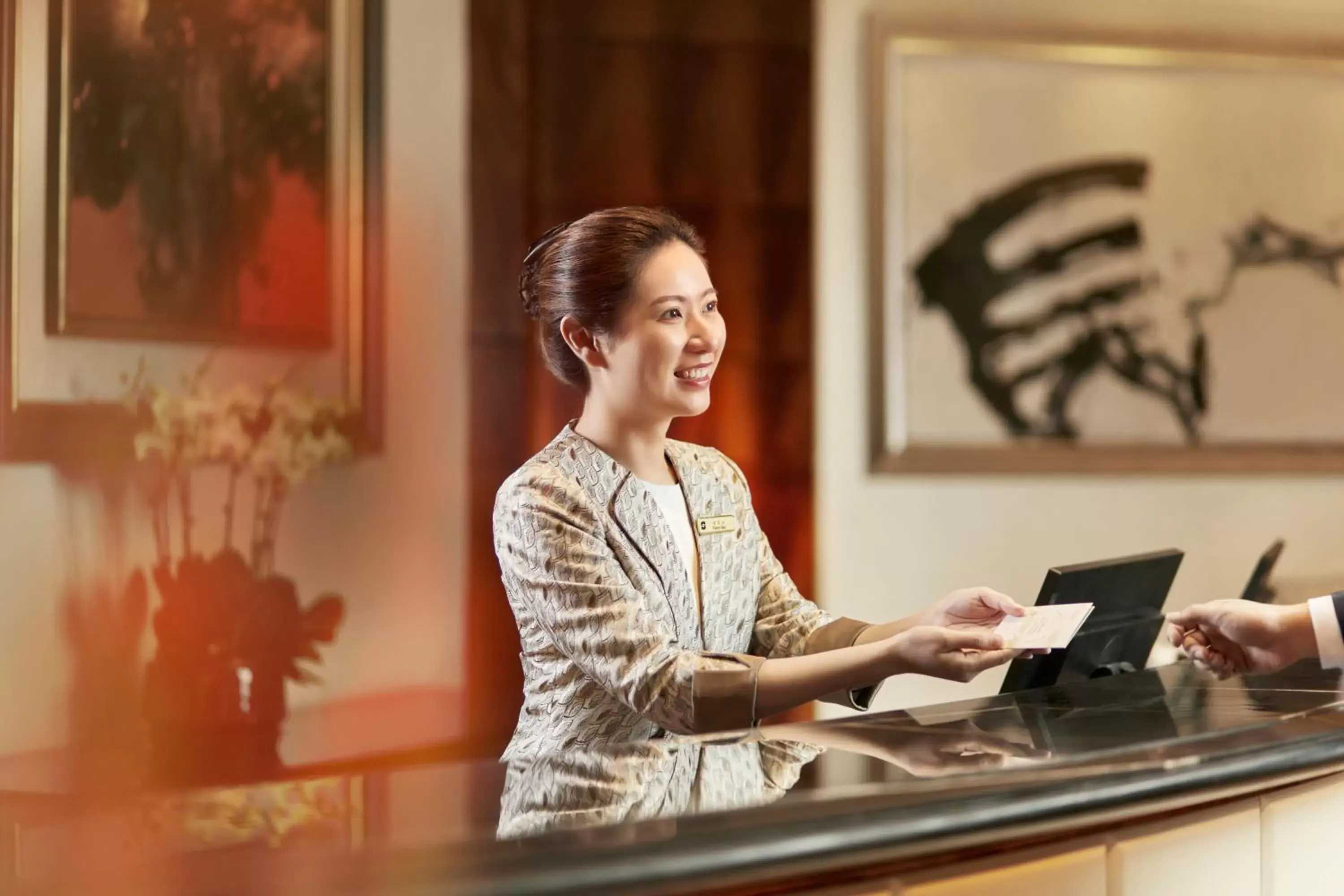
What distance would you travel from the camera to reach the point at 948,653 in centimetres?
168

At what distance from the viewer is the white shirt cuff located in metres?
1.77

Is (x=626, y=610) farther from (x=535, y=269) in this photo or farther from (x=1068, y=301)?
(x=1068, y=301)

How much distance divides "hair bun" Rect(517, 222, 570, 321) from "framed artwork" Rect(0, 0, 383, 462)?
1.92 m

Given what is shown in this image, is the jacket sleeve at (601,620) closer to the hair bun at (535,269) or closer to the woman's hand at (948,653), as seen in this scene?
the woman's hand at (948,653)

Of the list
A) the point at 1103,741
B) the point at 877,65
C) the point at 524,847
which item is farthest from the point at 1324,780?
the point at 877,65

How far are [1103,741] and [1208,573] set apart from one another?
12.0 ft

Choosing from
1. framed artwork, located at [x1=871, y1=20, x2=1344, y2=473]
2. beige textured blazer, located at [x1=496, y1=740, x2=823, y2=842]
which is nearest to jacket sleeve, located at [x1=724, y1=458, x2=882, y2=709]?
beige textured blazer, located at [x1=496, y1=740, x2=823, y2=842]

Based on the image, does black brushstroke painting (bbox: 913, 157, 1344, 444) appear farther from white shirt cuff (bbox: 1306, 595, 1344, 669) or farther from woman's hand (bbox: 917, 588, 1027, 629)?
white shirt cuff (bbox: 1306, 595, 1344, 669)

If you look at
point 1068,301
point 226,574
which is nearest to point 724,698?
point 226,574

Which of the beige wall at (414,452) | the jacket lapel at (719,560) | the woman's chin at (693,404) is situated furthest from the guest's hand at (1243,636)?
the beige wall at (414,452)

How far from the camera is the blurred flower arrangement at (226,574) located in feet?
11.8

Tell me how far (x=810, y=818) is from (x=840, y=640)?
1.12m

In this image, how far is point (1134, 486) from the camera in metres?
4.59

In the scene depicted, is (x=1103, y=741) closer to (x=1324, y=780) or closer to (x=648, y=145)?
(x=1324, y=780)
